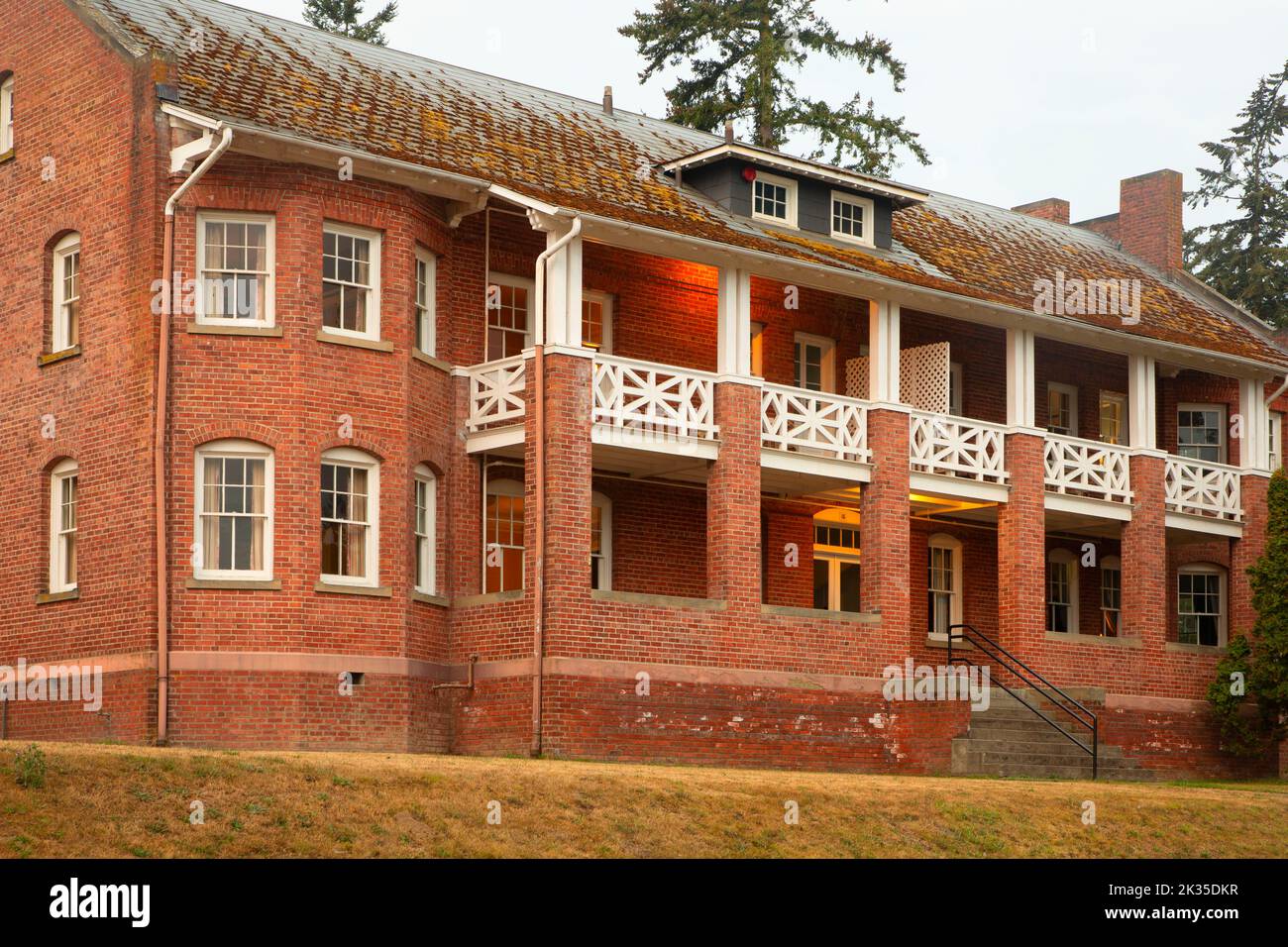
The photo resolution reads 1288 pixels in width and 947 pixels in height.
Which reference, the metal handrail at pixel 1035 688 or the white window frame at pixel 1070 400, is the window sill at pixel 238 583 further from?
the white window frame at pixel 1070 400

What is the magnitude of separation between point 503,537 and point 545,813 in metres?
10.4

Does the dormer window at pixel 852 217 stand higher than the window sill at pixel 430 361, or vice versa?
the dormer window at pixel 852 217

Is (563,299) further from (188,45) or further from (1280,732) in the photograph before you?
(1280,732)

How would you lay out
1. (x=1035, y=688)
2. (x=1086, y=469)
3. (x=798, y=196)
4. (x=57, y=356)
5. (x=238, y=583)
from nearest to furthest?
(x=238, y=583) < (x=57, y=356) < (x=1035, y=688) < (x=798, y=196) < (x=1086, y=469)

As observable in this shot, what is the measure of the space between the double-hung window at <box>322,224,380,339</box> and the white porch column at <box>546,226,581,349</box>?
2.33m

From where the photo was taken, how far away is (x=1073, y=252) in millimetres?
38125

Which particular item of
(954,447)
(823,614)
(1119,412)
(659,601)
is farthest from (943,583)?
(659,601)

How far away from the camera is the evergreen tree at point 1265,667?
33.4 m

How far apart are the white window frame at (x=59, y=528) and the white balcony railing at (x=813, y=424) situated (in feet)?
31.9

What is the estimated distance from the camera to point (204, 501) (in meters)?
24.8

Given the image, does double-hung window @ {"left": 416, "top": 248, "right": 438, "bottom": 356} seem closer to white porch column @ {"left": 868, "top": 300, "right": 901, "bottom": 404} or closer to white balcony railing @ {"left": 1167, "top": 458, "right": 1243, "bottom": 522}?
white porch column @ {"left": 868, "top": 300, "right": 901, "bottom": 404}

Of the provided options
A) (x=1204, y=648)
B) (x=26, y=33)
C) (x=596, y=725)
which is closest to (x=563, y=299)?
(x=596, y=725)

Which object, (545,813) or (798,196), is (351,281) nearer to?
(798,196)

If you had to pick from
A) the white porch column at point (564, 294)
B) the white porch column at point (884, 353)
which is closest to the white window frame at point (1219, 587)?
the white porch column at point (884, 353)
